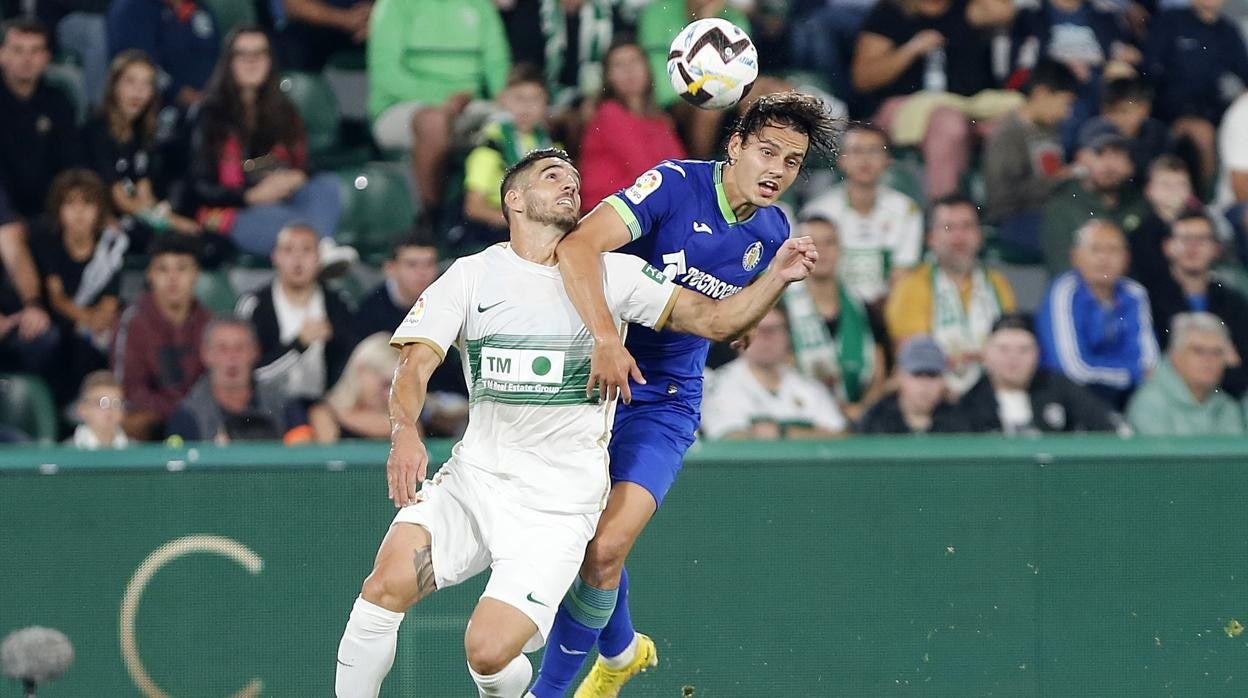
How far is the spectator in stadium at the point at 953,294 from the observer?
9320 millimetres

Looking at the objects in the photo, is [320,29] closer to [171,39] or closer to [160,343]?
[171,39]

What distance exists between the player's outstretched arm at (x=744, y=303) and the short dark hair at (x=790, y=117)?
1.80ft

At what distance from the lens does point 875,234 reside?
9656 millimetres

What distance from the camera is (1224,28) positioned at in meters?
10.8

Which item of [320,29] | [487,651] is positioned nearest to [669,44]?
[320,29]

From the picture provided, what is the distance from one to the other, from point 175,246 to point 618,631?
149 inches

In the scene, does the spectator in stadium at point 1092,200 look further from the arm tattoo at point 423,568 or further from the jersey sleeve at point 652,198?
the arm tattoo at point 423,568

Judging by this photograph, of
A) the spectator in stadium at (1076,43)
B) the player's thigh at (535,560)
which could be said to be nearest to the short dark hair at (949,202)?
the spectator in stadium at (1076,43)

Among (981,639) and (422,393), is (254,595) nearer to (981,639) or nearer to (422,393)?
(422,393)

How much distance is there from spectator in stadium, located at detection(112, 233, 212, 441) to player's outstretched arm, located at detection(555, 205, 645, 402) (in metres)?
3.54

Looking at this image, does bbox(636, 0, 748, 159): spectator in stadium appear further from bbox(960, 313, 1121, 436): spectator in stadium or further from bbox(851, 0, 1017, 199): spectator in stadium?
bbox(960, 313, 1121, 436): spectator in stadium

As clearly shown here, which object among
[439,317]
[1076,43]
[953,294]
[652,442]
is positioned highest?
[439,317]

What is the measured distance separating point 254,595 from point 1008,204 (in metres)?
5.10

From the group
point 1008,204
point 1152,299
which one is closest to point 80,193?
point 1008,204
